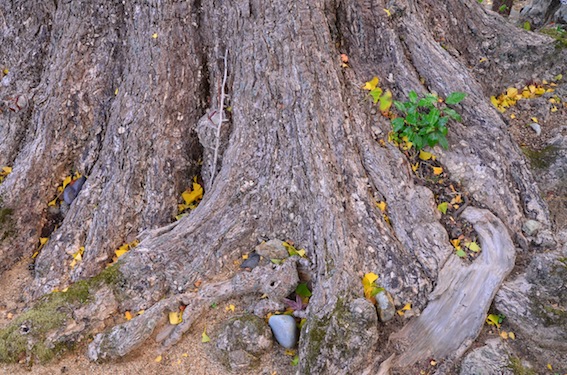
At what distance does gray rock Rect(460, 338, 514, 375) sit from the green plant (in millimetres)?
1336

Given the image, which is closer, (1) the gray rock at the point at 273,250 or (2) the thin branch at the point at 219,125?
(1) the gray rock at the point at 273,250

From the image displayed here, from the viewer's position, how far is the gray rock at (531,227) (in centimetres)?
310

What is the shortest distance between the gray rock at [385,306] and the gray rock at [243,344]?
2.27ft

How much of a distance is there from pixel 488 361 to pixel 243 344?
140 centimetres

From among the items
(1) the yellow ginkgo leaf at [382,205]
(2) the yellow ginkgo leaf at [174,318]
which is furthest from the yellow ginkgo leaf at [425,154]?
(2) the yellow ginkgo leaf at [174,318]

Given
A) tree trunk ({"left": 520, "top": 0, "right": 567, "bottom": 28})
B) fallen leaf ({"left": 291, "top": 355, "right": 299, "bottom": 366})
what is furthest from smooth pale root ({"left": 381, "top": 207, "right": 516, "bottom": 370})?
tree trunk ({"left": 520, "top": 0, "right": 567, "bottom": 28})

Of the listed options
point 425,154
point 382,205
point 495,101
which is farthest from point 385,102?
point 495,101

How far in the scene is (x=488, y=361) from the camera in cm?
256

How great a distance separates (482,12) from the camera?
14.9 feet

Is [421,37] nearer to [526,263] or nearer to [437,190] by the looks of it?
[437,190]

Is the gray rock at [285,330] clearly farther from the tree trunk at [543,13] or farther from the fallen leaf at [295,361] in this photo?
the tree trunk at [543,13]

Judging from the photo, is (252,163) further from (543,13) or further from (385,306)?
(543,13)

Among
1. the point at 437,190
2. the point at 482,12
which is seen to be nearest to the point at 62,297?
the point at 437,190

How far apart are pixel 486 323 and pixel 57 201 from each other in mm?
3268
